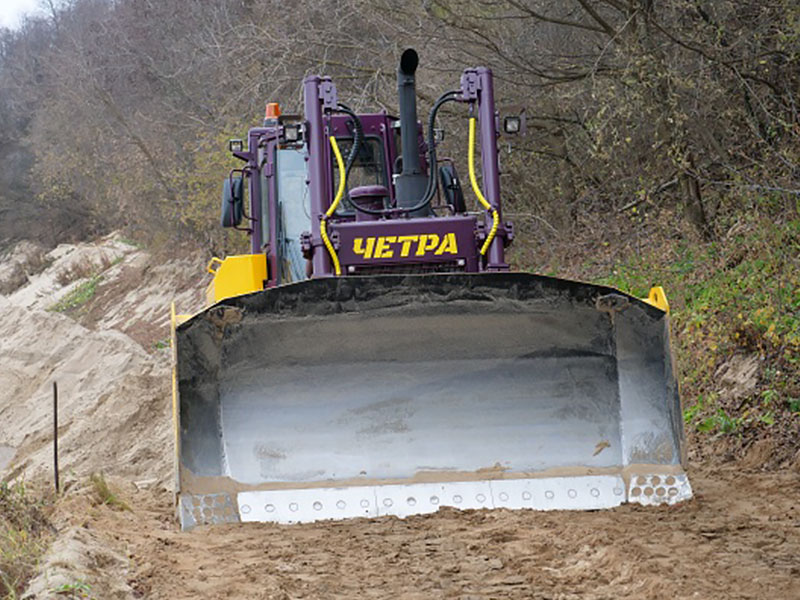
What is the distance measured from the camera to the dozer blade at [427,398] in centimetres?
604

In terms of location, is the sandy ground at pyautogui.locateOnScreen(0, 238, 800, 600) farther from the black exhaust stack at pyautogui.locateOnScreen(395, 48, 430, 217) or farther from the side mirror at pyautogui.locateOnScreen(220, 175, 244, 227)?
the black exhaust stack at pyautogui.locateOnScreen(395, 48, 430, 217)

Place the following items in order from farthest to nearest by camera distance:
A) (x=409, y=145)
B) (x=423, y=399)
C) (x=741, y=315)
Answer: (x=741, y=315) → (x=409, y=145) → (x=423, y=399)

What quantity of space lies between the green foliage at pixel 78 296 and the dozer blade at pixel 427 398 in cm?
2732

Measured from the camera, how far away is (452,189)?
7891mm

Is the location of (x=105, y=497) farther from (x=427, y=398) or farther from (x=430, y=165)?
(x=430, y=165)

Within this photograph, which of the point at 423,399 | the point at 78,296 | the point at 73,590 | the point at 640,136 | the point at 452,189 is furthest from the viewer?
the point at 78,296

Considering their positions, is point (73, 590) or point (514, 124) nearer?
point (73, 590)

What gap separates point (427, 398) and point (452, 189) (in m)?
2.08

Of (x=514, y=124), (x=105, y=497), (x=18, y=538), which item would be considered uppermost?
(x=514, y=124)

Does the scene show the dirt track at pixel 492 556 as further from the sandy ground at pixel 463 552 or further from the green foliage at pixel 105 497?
the green foliage at pixel 105 497

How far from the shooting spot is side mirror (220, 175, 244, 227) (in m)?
8.04

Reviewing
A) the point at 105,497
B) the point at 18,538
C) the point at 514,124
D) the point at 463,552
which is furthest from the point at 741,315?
the point at 18,538

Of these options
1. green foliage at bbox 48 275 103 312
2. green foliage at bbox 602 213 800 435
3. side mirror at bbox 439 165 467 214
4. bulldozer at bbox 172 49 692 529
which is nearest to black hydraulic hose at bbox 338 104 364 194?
side mirror at bbox 439 165 467 214

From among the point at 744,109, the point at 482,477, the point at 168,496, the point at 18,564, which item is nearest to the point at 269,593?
the point at 18,564
